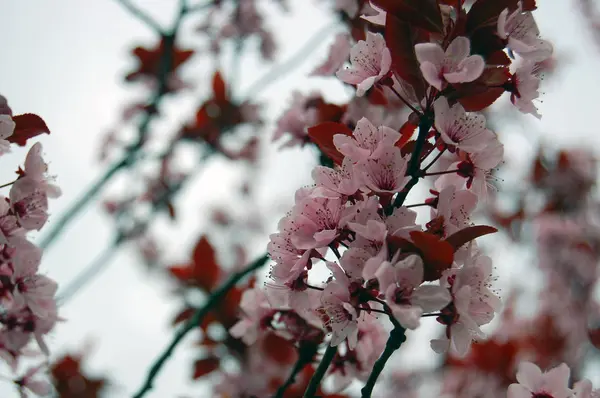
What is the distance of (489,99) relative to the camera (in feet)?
3.55

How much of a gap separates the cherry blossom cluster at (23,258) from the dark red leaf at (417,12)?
80cm

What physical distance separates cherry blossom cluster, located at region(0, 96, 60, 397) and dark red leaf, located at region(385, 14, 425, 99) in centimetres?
78

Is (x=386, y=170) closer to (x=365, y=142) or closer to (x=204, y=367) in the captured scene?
(x=365, y=142)

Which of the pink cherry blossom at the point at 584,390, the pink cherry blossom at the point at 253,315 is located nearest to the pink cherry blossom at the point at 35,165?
the pink cherry blossom at the point at 253,315

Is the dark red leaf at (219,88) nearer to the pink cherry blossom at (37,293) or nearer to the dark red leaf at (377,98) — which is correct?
the dark red leaf at (377,98)

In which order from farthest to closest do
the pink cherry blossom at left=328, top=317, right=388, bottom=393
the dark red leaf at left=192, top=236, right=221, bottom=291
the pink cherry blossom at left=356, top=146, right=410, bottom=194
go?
1. the dark red leaf at left=192, top=236, right=221, bottom=291
2. the pink cherry blossom at left=328, top=317, right=388, bottom=393
3. the pink cherry blossom at left=356, top=146, right=410, bottom=194

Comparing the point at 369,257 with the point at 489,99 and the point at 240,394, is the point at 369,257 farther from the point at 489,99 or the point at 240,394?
the point at 240,394

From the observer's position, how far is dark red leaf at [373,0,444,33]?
1.08 metres

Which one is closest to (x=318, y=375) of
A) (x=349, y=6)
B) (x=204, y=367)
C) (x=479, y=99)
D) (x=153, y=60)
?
(x=479, y=99)

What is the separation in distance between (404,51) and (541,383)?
73 centimetres

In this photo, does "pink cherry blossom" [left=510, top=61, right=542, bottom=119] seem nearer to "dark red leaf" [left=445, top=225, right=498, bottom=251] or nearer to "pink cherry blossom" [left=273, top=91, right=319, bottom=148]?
"dark red leaf" [left=445, top=225, right=498, bottom=251]

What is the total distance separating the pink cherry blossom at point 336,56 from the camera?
62.5 inches

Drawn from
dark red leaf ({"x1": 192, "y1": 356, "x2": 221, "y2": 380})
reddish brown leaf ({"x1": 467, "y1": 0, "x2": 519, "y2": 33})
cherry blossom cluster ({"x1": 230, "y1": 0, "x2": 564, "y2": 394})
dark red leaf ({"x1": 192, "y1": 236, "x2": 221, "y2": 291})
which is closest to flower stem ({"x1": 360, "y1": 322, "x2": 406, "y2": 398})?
cherry blossom cluster ({"x1": 230, "y1": 0, "x2": 564, "y2": 394})

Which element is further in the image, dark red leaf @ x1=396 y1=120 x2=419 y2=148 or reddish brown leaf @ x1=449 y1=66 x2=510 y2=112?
dark red leaf @ x1=396 y1=120 x2=419 y2=148
